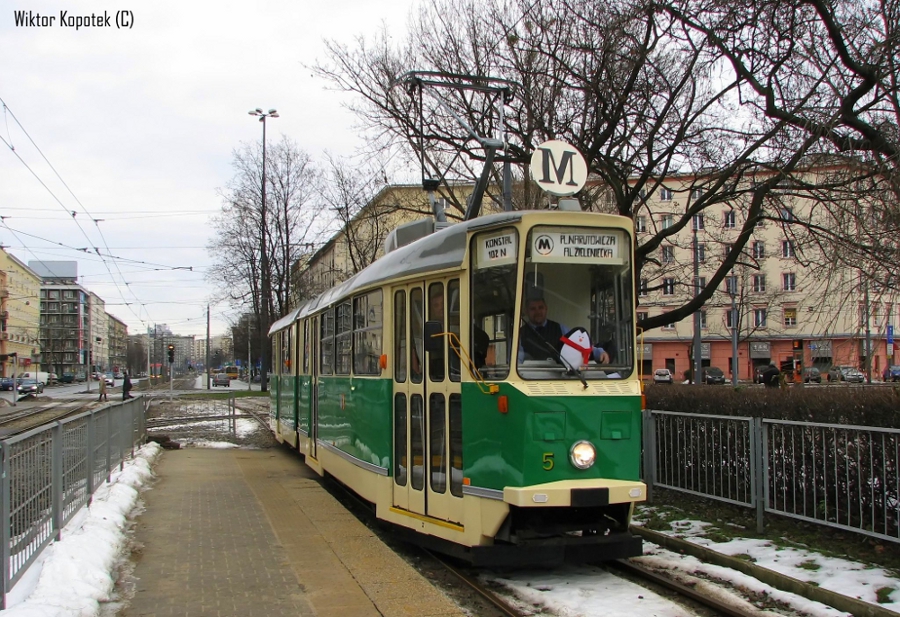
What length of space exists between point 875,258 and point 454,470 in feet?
16.5

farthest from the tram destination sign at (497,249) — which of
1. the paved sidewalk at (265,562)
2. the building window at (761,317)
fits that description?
the building window at (761,317)

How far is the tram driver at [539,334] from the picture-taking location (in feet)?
21.3

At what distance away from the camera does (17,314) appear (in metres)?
81.8

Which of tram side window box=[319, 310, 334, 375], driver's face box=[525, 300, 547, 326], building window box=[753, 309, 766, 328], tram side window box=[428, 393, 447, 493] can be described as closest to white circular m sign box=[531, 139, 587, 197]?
driver's face box=[525, 300, 547, 326]

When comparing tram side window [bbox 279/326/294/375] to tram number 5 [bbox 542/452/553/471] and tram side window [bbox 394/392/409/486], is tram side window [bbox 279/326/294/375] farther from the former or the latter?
tram number 5 [bbox 542/452/553/471]

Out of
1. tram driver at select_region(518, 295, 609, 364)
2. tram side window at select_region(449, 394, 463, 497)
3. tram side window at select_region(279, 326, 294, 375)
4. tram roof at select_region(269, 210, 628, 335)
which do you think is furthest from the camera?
tram side window at select_region(279, 326, 294, 375)

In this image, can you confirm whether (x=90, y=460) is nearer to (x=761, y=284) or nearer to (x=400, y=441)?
(x=400, y=441)

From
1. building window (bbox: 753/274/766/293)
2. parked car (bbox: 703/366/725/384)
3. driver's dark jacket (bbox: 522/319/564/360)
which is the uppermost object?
building window (bbox: 753/274/766/293)

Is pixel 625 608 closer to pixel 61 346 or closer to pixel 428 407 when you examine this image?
pixel 428 407

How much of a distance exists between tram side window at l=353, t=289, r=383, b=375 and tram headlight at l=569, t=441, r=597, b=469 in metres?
2.71

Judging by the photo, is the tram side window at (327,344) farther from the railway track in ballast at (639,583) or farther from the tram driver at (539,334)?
the tram driver at (539,334)

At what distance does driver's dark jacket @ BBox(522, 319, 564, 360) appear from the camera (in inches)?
256

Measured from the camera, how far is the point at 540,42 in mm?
13172

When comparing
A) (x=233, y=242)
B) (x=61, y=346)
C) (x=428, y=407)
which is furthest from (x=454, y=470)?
(x=61, y=346)
